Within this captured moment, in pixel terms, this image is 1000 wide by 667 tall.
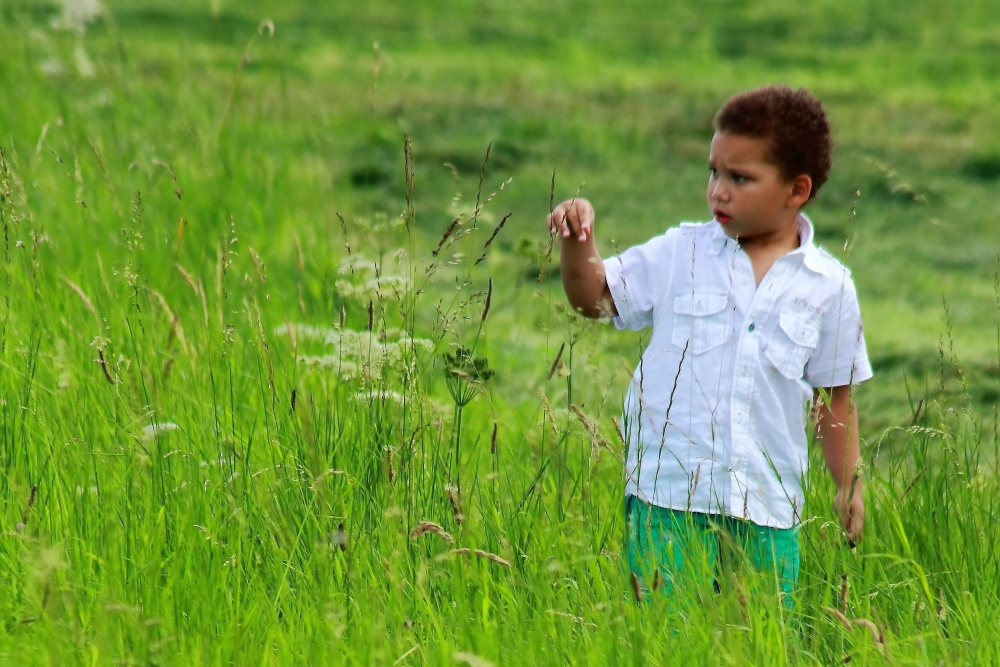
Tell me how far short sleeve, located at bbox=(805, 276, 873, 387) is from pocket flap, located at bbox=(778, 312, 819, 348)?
0.04 m

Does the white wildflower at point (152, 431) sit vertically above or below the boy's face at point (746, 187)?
below

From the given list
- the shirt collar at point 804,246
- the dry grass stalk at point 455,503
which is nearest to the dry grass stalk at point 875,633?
the dry grass stalk at point 455,503

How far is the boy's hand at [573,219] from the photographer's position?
103 inches

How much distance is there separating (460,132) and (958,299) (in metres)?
4.18

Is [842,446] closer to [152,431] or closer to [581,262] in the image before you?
[581,262]

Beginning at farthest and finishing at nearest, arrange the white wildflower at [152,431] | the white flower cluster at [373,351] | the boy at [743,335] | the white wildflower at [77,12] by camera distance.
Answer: the white wildflower at [77,12]
the boy at [743,335]
the white flower cluster at [373,351]
the white wildflower at [152,431]

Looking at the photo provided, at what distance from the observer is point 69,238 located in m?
4.52

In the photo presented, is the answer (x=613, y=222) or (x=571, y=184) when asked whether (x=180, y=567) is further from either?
(x=571, y=184)

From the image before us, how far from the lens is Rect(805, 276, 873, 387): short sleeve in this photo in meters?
2.77

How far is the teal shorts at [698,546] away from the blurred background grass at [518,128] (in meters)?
0.47

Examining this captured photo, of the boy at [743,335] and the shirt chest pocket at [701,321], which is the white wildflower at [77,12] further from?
the shirt chest pocket at [701,321]

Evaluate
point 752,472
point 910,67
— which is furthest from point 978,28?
point 752,472

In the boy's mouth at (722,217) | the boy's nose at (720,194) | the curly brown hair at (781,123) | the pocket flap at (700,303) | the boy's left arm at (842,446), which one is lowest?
the boy's left arm at (842,446)

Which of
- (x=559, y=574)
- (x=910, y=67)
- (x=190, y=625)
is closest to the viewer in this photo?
(x=190, y=625)
